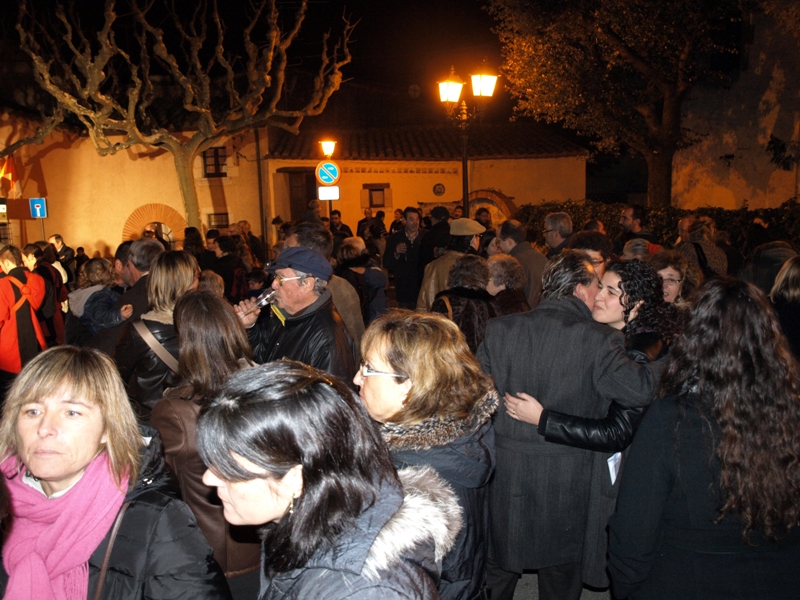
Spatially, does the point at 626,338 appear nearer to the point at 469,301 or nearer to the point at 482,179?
the point at 469,301

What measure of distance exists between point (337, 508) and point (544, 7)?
1861 centimetres

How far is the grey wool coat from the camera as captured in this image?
3494 millimetres


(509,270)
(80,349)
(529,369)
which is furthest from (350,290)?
(80,349)

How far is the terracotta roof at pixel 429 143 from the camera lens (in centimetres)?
2542

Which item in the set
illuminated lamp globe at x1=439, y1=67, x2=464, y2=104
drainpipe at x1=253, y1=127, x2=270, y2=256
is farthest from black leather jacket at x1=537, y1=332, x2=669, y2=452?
drainpipe at x1=253, y1=127, x2=270, y2=256

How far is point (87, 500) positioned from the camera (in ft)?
7.07

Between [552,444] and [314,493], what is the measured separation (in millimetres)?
2186

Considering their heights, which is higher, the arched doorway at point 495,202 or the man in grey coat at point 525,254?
the arched doorway at point 495,202

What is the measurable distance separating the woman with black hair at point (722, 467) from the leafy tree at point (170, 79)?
740 inches

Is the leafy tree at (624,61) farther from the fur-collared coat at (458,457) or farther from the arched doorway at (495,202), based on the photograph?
the fur-collared coat at (458,457)

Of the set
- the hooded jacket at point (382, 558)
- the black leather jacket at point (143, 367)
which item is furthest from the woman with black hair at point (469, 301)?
the hooded jacket at point (382, 558)

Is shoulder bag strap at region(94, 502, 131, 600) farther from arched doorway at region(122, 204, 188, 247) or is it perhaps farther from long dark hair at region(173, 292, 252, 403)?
arched doorway at region(122, 204, 188, 247)

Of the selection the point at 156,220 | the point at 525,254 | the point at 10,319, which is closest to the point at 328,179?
the point at 525,254

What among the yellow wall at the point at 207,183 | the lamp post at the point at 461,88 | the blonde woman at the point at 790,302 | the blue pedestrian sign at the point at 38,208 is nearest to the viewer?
the blonde woman at the point at 790,302
